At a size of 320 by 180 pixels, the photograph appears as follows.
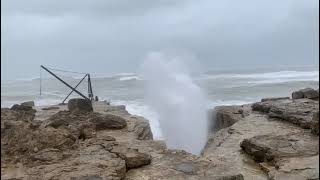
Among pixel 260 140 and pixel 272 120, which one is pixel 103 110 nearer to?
pixel 272 120

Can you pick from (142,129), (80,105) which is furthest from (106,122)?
(80,105)

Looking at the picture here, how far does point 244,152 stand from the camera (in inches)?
311

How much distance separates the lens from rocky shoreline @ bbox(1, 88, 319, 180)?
17.7 ft

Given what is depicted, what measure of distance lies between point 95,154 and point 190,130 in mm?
9811

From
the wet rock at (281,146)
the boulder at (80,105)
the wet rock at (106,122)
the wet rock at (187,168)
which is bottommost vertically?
the wet rock at (187,168)

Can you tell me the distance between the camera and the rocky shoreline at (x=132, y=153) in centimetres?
540

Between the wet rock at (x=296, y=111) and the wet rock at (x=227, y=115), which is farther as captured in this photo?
the wet rock at (x=227, y=115)

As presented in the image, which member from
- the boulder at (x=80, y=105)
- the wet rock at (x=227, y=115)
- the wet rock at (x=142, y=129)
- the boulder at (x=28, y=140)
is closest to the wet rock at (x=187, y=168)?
the boulder at (x=28, y=140)

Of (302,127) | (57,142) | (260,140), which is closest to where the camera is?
(57,142)

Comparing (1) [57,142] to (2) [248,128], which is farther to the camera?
(2) [248,128]

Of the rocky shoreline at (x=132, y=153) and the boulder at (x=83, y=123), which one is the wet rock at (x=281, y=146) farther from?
the boulder at (x=83, y=123)

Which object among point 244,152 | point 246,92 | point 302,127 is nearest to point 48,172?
point 244,152

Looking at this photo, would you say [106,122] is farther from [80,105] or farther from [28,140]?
[28,140]

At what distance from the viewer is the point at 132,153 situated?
21.1ft
